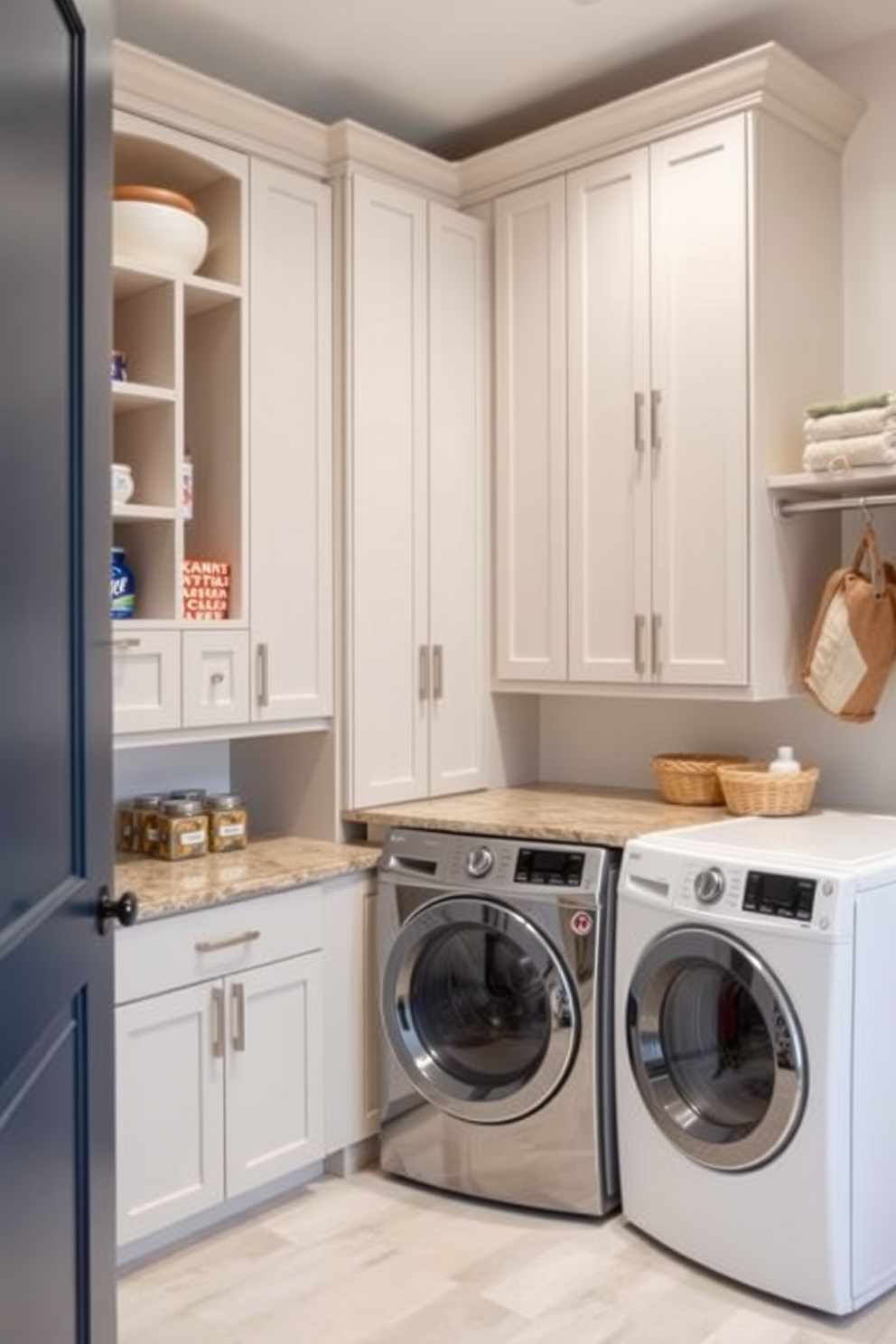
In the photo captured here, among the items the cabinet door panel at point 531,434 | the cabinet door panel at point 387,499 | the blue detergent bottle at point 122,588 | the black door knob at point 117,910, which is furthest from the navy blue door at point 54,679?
the cabinet door panel at point 531,434

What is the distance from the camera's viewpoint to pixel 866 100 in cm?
308

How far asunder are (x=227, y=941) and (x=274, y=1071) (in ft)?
1.16

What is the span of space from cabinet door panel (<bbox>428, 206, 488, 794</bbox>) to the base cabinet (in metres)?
0.73

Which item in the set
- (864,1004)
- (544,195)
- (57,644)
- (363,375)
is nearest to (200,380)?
(363,375)

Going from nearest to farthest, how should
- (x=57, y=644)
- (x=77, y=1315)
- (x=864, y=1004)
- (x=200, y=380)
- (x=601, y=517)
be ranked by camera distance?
(x=57, y=644) → (x=77, y=1315) → (x=864, y=1004) → (x=200, y=380) → (x=601, y=517)

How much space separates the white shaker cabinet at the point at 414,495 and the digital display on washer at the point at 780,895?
43.8 inches

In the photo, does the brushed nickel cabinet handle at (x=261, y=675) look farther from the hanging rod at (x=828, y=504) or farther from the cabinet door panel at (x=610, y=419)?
the hanging rod at (x=828, y=504)

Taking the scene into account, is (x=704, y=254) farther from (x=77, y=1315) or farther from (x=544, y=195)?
(x=77, y=1315)

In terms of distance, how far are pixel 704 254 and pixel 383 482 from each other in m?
0.98

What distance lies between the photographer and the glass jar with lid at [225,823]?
9.89ft

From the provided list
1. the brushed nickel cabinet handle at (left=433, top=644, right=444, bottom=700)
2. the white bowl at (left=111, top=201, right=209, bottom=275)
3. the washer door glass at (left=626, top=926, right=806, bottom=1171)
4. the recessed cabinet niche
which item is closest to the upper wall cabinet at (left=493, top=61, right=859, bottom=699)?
the brushed nickel cabinet handle at (left=433, top=644, right=444, bottom=700)

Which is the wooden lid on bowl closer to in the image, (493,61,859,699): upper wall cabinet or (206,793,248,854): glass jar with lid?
(493,61,859,699): upper wall cabinet

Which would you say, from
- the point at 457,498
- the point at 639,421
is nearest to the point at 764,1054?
the point at 639,421

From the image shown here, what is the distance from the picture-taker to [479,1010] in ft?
9.70
